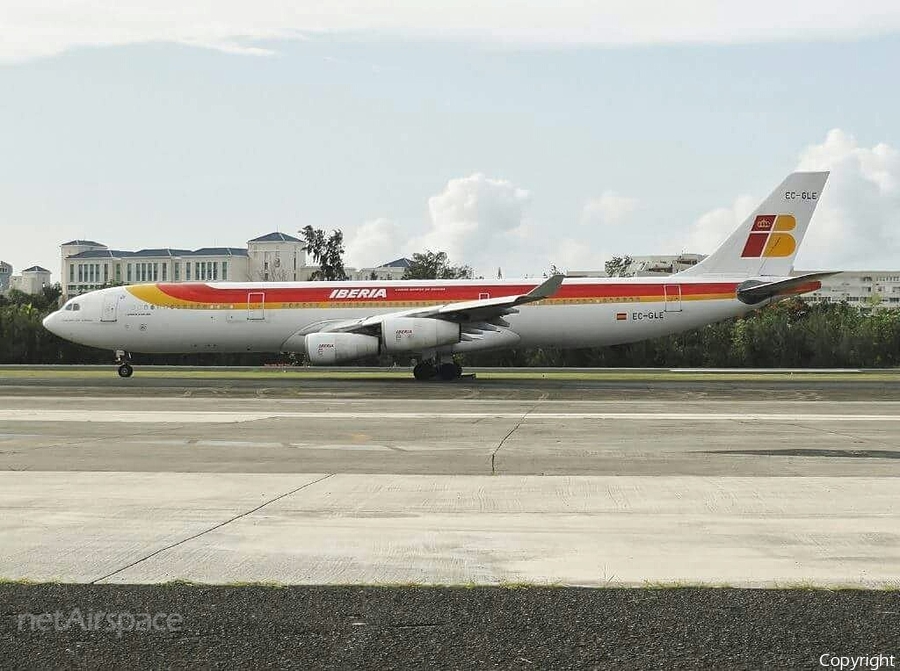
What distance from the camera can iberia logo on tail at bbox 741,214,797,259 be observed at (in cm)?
3438

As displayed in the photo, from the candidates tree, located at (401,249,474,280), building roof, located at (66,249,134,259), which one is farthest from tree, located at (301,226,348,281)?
building roof, located at (66,249,134,259)

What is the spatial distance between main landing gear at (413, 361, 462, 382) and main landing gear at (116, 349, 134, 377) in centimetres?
994

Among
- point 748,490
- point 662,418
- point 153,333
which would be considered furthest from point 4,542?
point 153,333

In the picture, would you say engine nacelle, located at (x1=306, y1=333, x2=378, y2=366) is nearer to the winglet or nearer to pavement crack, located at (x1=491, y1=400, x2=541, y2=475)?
the winglet

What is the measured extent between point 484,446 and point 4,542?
810 centimetres

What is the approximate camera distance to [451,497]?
1011 cm

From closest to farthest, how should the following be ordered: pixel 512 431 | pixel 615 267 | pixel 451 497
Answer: pixel 451 497
pixel 512 431
pixel 615 267

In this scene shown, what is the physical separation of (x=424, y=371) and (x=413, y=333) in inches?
98.1

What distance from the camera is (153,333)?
34.1 meters

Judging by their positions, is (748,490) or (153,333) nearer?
(748,490)

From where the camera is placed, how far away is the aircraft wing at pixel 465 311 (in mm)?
30234

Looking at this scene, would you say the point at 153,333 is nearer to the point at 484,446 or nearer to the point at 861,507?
the point at 484,446

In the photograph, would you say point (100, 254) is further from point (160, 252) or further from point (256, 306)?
point (256, 306)

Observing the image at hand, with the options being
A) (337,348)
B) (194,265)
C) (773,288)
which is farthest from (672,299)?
(194,265)
